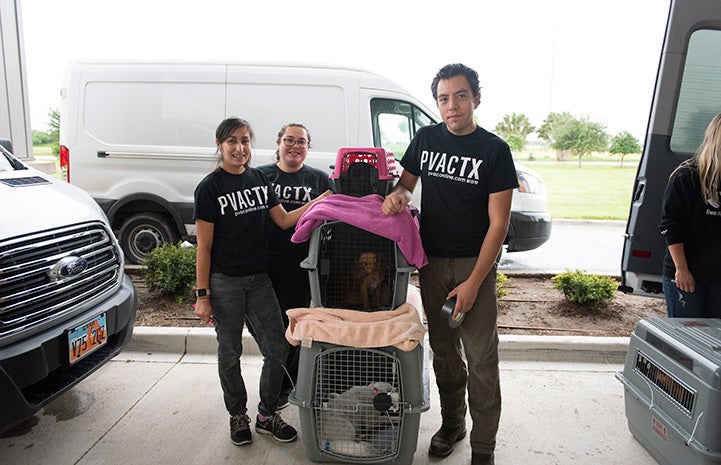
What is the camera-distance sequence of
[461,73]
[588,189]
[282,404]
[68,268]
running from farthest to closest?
[588,189]
[282,404]
[68,268]
[461,73]

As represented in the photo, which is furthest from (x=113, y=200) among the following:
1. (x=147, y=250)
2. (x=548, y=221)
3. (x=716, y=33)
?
(x=716, y=33)

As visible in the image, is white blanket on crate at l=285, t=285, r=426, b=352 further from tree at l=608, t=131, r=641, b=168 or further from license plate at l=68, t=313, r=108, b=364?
tree at l=608, t=131, r=641, b=168

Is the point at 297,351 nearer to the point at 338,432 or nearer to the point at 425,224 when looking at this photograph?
the point at 338,432

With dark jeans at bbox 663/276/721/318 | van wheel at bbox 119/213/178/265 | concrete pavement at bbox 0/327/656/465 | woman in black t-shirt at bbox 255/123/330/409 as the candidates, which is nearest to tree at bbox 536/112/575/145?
van wheel at bbox 119/213/178/265

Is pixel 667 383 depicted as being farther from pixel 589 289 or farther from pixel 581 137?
pixel 581 137

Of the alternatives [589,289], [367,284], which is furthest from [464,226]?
[589,289]

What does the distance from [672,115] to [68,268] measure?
13.7 ft

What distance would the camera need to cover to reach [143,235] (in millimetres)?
5918

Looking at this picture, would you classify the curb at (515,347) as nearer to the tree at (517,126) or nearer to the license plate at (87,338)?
Result: the license plate at (87,338)

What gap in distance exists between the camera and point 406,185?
2.49 m

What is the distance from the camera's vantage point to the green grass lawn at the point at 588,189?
14.5 m

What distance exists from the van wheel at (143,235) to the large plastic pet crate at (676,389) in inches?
196

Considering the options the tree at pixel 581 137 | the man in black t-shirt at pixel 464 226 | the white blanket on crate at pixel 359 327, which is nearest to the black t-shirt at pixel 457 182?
the man in black t-shirt at pixel 464 226

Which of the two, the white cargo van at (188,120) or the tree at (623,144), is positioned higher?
the tree at (623,144)
